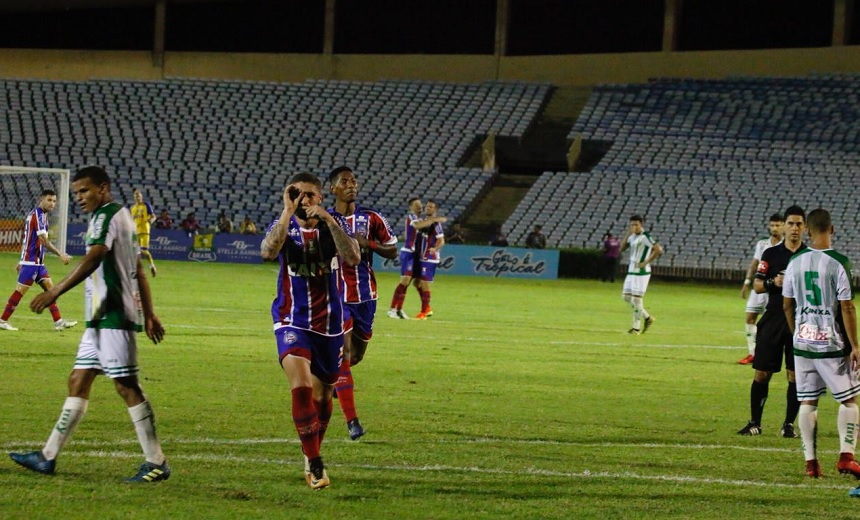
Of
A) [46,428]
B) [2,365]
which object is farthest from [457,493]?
[2,365]

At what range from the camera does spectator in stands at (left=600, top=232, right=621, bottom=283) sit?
40938 mm

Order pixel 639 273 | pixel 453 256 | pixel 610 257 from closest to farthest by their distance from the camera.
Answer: pixel 639 273 → pixel 610 257 → pixel 453 256

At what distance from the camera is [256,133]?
55.0m

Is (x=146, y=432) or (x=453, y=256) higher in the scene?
(x=146, y=432)

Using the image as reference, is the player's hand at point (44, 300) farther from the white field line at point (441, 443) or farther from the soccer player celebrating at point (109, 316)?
the white field line at point (441, 443)

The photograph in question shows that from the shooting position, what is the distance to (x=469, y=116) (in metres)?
55.4

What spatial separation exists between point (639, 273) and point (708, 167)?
27.0 meters

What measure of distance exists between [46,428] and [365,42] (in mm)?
52488

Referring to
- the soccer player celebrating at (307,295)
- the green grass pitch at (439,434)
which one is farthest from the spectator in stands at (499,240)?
the soccer player celebrating at (307,295)

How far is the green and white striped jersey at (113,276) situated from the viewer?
7926mm

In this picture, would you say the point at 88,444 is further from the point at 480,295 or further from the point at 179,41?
the point at 179,41

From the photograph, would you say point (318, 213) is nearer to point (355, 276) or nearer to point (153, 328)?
point (153, 328)

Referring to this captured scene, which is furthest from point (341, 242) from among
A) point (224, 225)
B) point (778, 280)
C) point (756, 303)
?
point (224, 225)

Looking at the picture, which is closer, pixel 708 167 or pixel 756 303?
pixel 756 303
